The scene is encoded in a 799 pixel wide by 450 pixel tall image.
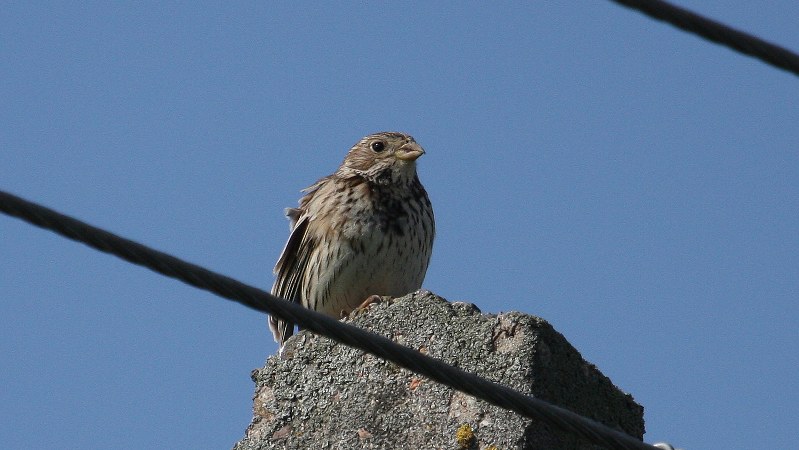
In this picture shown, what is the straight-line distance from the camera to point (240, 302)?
3.82 m

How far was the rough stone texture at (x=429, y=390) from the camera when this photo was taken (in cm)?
539

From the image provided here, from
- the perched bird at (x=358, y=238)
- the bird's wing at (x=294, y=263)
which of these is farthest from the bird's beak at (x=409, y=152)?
the bird's wing at (x=294, y=263)

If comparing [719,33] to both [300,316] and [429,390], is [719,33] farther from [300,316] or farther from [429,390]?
[429,390]

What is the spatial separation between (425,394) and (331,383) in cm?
47

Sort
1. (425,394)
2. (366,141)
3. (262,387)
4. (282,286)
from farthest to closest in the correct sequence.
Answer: (366,141)
(282,286)
(262,387)
(425,394)

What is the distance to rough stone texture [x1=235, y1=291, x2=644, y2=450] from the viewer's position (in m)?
5.39

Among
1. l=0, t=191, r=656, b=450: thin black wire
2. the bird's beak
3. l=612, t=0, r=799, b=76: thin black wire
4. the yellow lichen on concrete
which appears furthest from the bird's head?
l=612, t=0, r=799, b=76: thin black wire

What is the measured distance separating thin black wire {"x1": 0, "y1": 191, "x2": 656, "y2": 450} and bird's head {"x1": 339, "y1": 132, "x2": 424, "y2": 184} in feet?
17.2

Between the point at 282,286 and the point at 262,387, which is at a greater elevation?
the point at 282,286

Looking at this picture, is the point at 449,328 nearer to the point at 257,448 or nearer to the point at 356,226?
the point at 257,448

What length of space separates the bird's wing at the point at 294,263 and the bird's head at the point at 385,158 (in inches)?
18.7

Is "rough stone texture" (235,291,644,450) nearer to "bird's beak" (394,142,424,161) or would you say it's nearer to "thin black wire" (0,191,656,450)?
"thin black wire" (0,191,656,450)

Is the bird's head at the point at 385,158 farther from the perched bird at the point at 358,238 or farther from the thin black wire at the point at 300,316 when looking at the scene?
the thin black wire at the point at 300,316

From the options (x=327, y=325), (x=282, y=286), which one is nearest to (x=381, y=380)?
(x=327, y=325)
